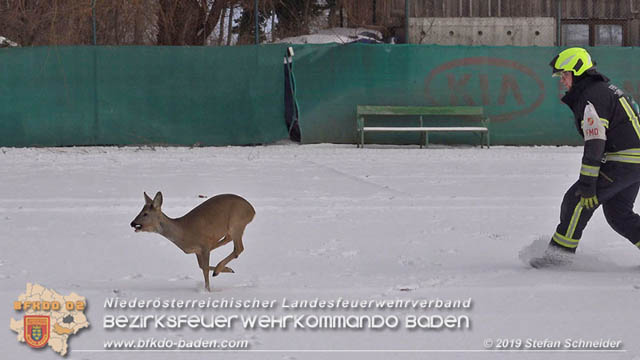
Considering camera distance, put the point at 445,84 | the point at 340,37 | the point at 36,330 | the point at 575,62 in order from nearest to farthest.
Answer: the point at 36,330 < the point at 575,62 < the point at 445,84 < the point at 340,37

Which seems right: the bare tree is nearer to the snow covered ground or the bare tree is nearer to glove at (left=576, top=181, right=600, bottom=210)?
the snow covered ground

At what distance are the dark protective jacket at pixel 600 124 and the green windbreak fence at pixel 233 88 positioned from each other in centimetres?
1173

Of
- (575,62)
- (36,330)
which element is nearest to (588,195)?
(575,62)

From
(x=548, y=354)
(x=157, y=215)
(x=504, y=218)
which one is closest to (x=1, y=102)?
(x=504, y=218)

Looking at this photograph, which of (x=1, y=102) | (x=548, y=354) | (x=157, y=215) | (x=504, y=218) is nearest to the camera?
(x=548, y=354)

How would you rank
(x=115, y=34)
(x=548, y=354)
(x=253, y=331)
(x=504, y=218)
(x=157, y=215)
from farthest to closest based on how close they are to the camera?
(x=115, y=34) < (x=504, y=218) < (x=157, y=215) < (x=253, y=331) < (x=548, y=354)

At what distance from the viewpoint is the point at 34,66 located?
57.3ft

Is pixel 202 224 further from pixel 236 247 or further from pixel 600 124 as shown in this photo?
pixel 600 124

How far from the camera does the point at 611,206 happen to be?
248 inches

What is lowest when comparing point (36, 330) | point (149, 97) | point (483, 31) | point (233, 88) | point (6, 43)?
point (36, 330)

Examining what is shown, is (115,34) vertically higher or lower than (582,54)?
higher

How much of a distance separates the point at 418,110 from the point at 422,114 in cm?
14

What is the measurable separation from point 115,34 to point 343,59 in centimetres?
523

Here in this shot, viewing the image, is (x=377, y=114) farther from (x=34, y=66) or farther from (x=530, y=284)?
(x=530, y=284)
